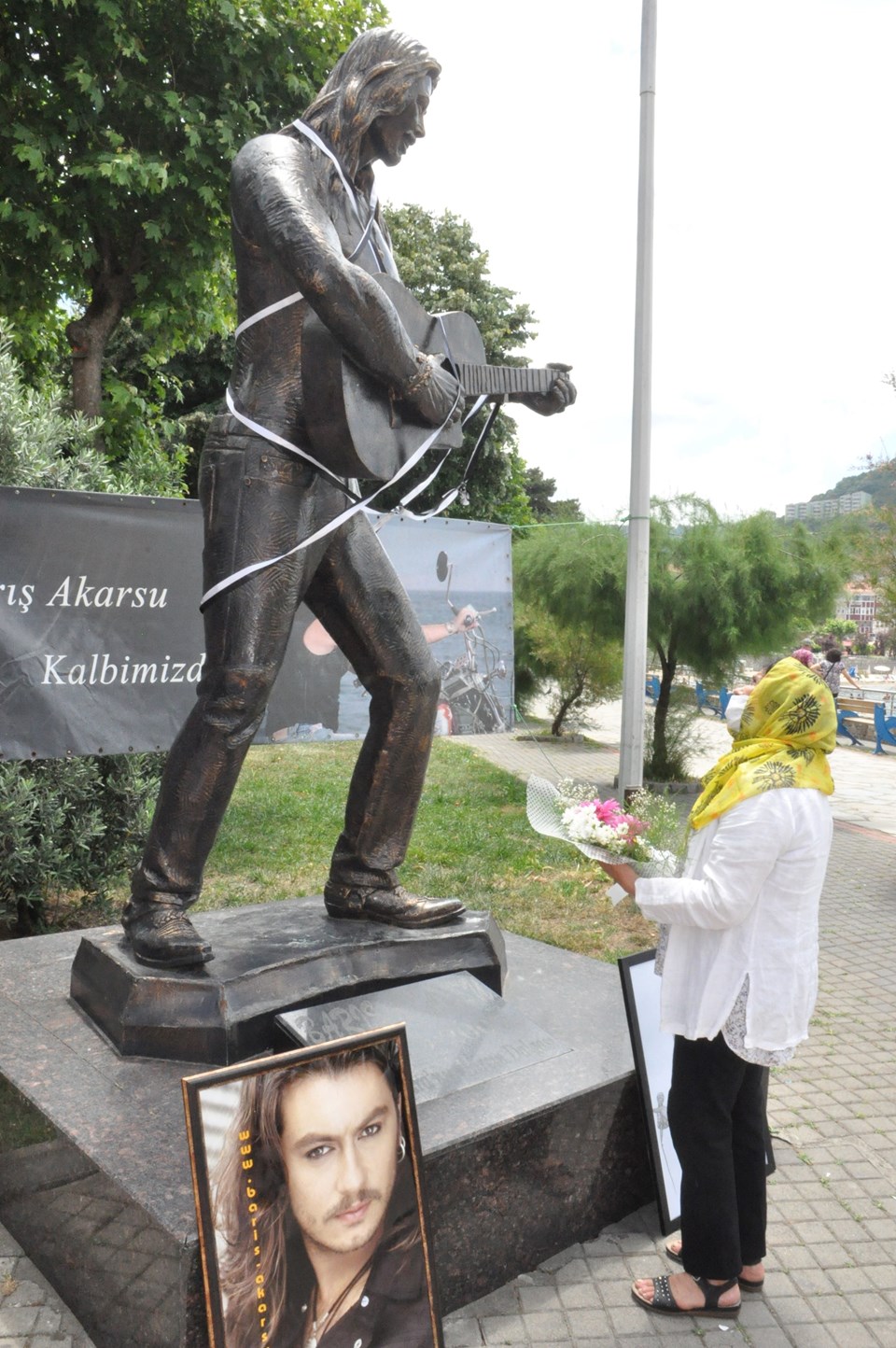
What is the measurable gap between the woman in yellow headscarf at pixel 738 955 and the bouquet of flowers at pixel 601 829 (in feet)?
0.63

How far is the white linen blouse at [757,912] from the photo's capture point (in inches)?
103

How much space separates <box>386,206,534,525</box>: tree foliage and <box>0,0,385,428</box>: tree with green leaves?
14988 mm

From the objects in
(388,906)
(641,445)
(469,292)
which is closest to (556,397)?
(388,906)

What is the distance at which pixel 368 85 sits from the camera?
10.6 ft

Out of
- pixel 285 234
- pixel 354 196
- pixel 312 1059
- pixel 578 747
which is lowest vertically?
pixel 578 747

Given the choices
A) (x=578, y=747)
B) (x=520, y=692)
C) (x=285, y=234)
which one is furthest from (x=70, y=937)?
(x=520, y=692)

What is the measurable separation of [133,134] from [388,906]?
842 cm

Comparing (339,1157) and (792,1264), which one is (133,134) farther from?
(792,1264)

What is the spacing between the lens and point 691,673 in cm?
1364

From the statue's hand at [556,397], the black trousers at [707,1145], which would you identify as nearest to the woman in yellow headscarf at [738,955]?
the black trousers at [707,1145]

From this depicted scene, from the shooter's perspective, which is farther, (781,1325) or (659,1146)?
(659,1146)

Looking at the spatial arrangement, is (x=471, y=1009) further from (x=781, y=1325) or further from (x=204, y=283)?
(x=204, y=283)

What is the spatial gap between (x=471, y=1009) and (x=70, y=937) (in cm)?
164

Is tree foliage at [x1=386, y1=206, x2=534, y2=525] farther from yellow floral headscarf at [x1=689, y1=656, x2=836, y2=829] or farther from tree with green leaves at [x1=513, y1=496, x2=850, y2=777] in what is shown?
yellow floral headscarf at [x1=689, y1=656, x2=836, y2=829]
